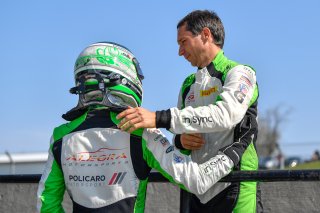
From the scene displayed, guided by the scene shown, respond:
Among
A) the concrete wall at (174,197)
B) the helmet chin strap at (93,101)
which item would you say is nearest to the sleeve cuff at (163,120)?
the helmet chin strap at (93,101)

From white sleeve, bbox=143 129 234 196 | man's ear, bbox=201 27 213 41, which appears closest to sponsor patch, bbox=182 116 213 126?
white sleeve, bbox=143 129 234 196

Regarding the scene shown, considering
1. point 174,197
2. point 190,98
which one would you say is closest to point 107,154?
point 190,98

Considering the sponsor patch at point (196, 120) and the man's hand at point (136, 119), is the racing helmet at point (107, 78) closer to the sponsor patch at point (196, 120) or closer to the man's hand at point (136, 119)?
the man's hand at point (136, 119)

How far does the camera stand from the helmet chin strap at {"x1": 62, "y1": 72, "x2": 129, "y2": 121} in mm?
A: 3619

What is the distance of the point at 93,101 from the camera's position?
3658mm

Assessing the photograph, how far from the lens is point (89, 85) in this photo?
366 centimetres

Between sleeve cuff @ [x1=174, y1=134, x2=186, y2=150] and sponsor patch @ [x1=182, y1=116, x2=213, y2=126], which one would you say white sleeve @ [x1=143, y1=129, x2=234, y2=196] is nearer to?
sponsor patch @ [x1=182, y1=116, x2=213, y2=126]

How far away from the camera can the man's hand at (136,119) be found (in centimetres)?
340

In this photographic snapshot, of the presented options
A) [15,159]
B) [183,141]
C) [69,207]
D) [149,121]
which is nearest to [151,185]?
[69,207]

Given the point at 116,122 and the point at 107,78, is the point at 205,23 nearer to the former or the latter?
the point at 107,78

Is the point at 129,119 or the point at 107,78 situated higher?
the point at 107,78

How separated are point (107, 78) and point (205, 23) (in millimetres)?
695

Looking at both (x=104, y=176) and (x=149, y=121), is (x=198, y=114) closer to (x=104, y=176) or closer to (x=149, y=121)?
(x=149, y=121)

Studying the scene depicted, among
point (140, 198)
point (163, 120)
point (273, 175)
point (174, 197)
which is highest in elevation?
point (163, 120)
